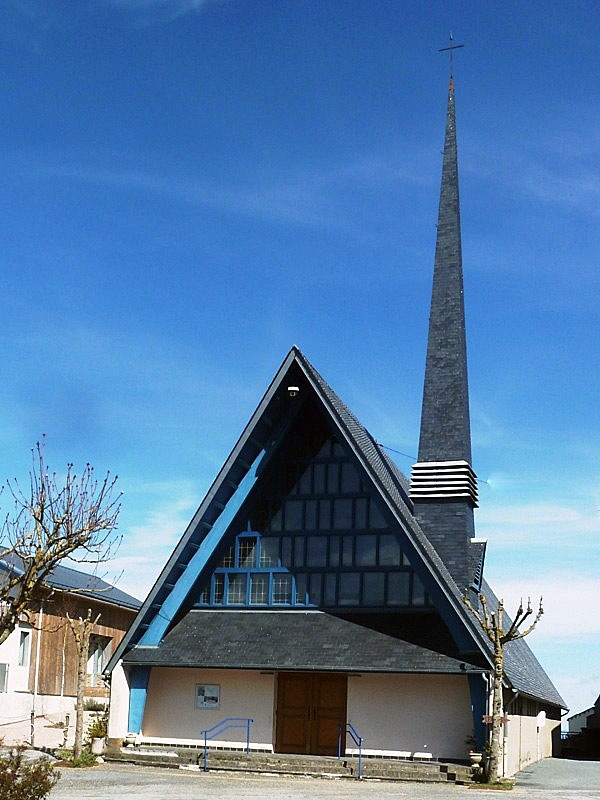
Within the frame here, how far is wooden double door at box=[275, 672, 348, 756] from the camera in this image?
2292 centimetres

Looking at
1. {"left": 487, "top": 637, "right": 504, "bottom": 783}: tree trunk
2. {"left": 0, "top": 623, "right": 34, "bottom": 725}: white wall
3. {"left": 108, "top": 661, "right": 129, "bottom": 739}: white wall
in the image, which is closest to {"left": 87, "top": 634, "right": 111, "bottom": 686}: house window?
{"left": 0, "top": 623, "right": 34, "bottom": 725}: white wall

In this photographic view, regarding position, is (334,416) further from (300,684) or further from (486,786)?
(486,786)

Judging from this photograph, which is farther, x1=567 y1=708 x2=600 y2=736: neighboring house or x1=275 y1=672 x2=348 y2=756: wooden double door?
x1=567 y1=708 x2=600 y2=736: neighboring house

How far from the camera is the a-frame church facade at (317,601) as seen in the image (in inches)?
859

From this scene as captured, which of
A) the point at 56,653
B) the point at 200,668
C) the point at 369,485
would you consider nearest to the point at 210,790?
the point at 200,668

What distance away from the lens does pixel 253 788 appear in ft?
59.5

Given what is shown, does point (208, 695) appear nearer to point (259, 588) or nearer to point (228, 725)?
point (228, 725)

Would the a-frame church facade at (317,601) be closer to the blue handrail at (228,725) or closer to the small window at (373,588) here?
the small window at (373,588)

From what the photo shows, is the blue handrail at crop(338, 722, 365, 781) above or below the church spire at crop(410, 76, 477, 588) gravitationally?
below

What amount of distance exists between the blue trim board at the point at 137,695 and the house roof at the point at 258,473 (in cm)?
55

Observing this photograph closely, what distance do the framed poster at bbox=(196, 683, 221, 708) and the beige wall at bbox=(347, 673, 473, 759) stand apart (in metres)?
3.15

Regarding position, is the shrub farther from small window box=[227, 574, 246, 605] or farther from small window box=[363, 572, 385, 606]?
small window box=[363, 572, 385, 606]

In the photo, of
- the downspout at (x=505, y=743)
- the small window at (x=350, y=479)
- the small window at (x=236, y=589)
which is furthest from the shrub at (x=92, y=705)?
the downspout at (x=505, y=743)

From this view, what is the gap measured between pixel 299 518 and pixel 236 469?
191cm
